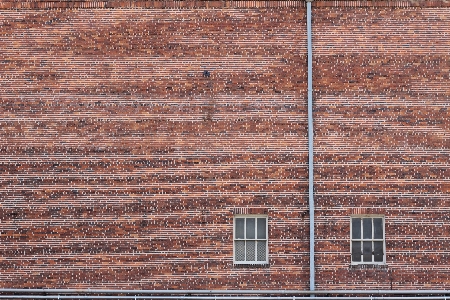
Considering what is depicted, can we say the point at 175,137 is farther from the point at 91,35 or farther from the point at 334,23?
the point at 334,23

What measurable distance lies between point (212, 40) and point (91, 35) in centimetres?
323

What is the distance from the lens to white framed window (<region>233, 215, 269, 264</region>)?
1508cm

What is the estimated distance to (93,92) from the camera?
15500 mm

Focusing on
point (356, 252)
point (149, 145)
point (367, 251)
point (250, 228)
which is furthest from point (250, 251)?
point (149, 145)

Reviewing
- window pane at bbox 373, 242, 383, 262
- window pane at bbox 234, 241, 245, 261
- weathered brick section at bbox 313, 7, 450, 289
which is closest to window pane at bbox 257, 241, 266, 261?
window pane at bbox 234, 241, 245, 261

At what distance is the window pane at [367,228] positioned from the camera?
1504cm

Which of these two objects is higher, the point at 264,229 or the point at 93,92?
the point at 93,92

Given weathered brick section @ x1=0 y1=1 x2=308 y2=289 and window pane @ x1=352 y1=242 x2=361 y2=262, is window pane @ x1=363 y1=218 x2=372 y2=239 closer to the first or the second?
window pane @ x1=352 y1=242 x2=361 y2=262

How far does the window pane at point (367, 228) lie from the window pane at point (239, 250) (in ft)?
10.3

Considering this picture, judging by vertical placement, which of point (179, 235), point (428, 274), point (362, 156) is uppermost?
point (362, 156)

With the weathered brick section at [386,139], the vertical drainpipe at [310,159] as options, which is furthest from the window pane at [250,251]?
the weathered brick section at [386,139]

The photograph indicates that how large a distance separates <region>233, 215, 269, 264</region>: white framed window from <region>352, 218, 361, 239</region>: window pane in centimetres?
224

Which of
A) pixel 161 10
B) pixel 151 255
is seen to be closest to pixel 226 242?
pixel 151 255

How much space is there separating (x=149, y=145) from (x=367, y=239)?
20.1 feet
